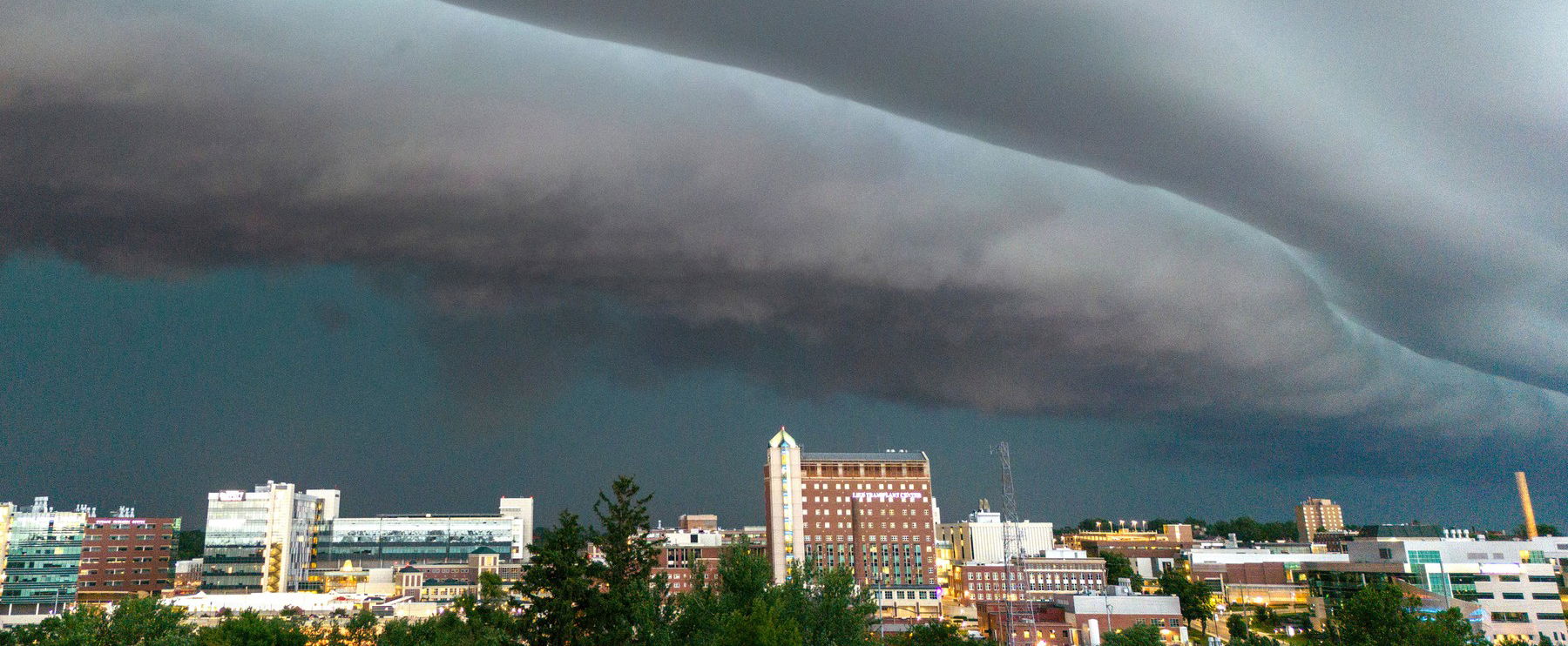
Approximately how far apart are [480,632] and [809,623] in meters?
17.0

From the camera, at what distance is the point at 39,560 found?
5256 inches

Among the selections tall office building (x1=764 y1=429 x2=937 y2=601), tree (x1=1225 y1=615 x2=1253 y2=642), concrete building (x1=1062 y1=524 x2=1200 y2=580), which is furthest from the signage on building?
tree (x1=1225 y1=615 x2=1253 y2=642)

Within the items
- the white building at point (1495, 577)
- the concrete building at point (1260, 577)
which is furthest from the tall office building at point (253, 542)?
the white building at point (1495, 577)

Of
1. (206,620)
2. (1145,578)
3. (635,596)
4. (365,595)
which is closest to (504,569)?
(365,595)

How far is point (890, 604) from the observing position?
398 ft

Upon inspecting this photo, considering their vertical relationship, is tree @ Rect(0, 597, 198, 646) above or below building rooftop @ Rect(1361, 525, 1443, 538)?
below

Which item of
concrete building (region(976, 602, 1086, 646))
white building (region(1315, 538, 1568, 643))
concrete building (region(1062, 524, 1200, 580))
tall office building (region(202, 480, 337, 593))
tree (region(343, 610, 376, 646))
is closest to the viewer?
tree (region(343, 610, 376, 646))

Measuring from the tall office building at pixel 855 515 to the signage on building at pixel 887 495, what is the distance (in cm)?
13

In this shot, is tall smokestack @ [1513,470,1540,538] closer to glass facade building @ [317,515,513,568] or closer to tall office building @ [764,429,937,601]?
tall office building @ [764,429,937,601]

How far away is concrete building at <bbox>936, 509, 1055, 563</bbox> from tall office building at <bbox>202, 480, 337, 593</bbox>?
10357 cm

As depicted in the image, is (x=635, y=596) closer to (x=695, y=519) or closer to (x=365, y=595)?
(x=365, y=595)

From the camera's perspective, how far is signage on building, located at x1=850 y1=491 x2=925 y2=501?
437 ft

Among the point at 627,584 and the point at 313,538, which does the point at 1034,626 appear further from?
the point at 313,538

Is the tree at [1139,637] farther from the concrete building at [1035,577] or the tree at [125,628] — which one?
the tree at [125,628]
